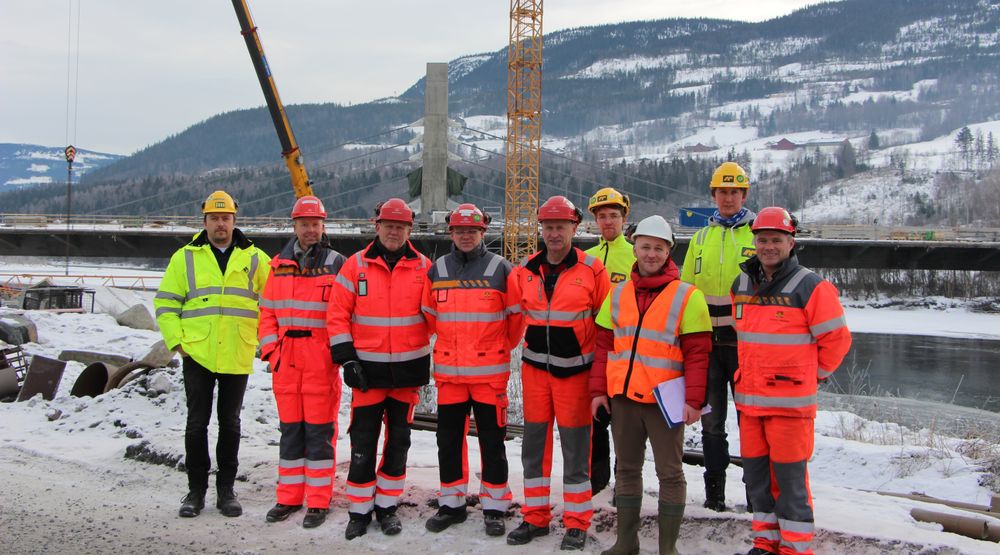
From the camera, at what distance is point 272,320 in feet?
17.4

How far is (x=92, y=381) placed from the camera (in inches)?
363

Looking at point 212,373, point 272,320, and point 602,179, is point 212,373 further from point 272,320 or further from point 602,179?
point 602,179

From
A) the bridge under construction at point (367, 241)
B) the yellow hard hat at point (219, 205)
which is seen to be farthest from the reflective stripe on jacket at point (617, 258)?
the bridge under construction at point (367, 241)

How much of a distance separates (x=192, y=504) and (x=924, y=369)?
2700cm

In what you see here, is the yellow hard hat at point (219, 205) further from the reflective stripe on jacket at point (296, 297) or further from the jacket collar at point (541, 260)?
the jacket collar at point (541, 260)

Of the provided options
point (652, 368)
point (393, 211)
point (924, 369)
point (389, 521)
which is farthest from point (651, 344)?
point (924, 369)

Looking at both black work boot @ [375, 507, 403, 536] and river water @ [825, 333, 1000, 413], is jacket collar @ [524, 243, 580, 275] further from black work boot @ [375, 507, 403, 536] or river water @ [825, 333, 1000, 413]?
river water @ [825, 333, 1000, 413]

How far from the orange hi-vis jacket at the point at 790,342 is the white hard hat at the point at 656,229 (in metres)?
0.64

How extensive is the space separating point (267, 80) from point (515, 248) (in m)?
20.9

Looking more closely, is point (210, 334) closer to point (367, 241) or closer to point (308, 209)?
point (308, 209)

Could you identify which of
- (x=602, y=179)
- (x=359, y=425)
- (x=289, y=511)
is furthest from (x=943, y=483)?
(x=602, y=179)

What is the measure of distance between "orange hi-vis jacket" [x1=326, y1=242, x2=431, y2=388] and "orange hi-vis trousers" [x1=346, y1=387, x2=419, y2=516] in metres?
0.18

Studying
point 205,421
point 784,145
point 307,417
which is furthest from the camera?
point 784,145

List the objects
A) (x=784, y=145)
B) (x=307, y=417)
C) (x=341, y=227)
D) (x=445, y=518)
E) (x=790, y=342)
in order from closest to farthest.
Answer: (x=790, y=342)
(x=445, y=518)
(x=307, y=417)
(x=341, y=227)
(x=784, y=145)
